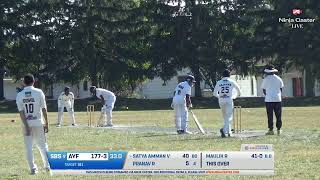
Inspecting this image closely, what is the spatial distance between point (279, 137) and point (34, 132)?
8664 mm

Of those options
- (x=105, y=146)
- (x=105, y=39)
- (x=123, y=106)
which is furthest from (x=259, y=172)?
(x=105, y=39)

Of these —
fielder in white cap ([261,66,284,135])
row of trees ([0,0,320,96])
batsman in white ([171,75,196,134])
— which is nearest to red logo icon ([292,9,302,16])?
row of trees ([0,0,320,96])

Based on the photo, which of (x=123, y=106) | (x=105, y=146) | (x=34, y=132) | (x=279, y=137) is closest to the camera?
(x=34, y=132)

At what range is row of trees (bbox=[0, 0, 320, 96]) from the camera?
193ft

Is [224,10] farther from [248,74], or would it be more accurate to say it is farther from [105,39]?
[105,39]

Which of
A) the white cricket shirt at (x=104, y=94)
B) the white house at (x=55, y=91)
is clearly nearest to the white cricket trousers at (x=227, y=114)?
the white cricket shirt at (x=104, y=94)

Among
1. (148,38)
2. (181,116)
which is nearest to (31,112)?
(181,116)

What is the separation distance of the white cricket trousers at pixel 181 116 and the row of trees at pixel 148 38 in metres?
35.6

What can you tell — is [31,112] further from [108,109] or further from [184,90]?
[108,109]

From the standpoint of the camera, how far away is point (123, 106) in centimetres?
5803

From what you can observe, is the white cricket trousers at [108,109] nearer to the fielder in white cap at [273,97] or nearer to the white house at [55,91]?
the fielder in white cap at [273,97]

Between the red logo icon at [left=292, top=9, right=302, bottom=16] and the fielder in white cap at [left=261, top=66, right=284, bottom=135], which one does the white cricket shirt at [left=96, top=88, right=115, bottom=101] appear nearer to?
the fielder in white cap at [left=261, top=66, right=284, bottom=135]
